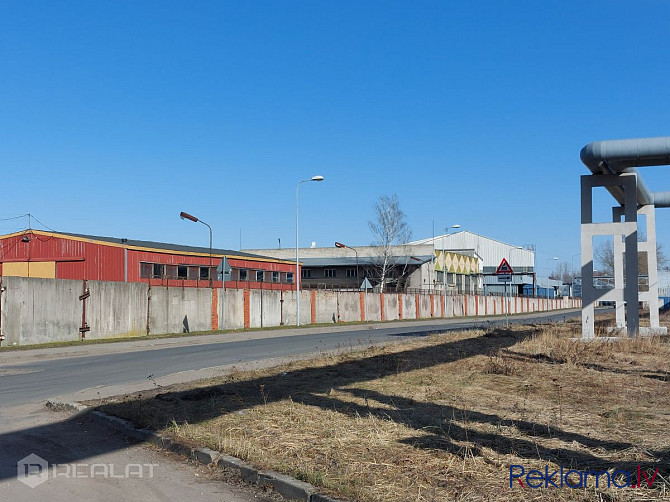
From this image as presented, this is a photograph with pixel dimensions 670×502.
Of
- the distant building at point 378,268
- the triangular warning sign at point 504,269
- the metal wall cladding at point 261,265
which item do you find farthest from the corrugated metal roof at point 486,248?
the triangular warning sign at point 504,269

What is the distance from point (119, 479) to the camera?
20.5 feet

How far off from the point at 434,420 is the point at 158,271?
117 ft

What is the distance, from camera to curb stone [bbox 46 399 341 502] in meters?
Result: 5.45

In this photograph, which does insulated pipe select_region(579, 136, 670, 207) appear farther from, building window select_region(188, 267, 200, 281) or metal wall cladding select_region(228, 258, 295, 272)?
metal wall cladding select_region(228, 258, 295, 272)

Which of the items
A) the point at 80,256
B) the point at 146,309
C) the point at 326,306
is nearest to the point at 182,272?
the point at 80,256

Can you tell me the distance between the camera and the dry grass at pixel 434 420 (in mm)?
5629

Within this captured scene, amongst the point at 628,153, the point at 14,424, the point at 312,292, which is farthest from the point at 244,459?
the point at 312,292

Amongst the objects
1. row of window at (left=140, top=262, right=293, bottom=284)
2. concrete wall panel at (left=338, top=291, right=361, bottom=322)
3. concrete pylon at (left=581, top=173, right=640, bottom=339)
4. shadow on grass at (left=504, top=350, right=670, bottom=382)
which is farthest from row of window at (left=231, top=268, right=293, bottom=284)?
shadow on grass at (left=504, top=350, right=670, bottom=382)

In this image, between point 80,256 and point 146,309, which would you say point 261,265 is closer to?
point 80,256

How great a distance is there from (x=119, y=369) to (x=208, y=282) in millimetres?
29643

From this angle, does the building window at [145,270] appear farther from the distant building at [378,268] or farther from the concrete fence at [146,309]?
the distant building at [378,268]

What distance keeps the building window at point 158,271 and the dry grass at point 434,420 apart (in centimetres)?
2915

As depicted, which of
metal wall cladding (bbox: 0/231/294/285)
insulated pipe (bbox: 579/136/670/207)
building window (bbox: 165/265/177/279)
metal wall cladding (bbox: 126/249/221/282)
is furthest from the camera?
building window (bbox: 165/265/177/279)

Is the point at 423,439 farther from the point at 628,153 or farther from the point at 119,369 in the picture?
the point at 628,153
